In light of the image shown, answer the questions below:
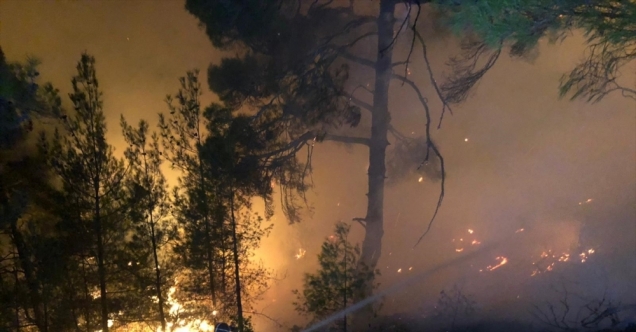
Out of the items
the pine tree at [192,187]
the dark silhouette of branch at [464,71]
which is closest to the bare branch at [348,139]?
the dark silhouette of branch at [464,71]

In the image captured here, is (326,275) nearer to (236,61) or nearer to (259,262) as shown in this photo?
(259,262)

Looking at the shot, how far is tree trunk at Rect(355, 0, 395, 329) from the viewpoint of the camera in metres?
3.46

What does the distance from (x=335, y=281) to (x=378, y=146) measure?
134 cm

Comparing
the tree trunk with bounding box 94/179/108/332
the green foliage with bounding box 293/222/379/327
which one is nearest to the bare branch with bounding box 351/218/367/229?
the green foliage with bounding box 293/222/379/327

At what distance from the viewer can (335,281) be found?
341cm

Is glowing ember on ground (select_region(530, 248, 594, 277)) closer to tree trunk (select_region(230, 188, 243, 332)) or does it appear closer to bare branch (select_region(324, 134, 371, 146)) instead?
bare branch (select_region(324, 134, 371, 146))

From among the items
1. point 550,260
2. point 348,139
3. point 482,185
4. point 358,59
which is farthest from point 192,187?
point 550,260

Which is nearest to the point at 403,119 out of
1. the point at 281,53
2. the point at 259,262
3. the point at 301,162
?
the point at 301,162

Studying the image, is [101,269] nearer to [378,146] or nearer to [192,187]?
[192,187]

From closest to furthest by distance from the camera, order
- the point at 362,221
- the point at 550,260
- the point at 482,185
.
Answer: the point at 362,221 → the point at 550,260 → the point at 482,185

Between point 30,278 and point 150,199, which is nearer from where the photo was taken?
point 30,278

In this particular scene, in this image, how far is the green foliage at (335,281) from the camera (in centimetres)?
342

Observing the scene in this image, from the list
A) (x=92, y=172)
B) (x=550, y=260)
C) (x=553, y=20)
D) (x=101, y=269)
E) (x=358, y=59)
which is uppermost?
(x=358, y=59)

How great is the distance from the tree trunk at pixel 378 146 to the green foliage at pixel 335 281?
0.16 metres
